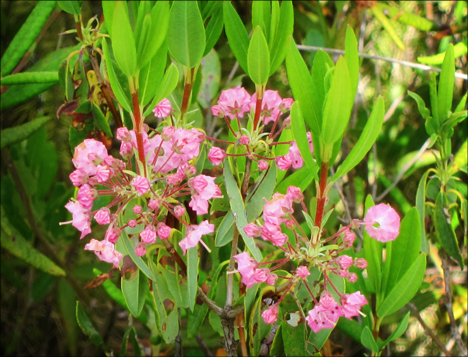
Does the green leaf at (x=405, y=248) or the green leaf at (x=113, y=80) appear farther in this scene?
the green leaf at (x=405, y=248)

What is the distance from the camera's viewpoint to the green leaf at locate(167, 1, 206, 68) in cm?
50

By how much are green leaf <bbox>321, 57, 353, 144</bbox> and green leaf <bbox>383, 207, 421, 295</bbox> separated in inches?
9.5

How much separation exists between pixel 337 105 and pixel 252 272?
21 centimetres

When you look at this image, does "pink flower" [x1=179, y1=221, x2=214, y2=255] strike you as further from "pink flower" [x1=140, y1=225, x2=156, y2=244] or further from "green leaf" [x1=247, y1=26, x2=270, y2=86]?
"green leaf" [x1=247, y1=26, x2=270, y2=86]

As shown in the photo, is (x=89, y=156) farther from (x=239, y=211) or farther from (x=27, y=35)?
(x=27, y=35)

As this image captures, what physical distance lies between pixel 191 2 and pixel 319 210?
262 millimetres

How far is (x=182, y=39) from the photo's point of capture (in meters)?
0.53

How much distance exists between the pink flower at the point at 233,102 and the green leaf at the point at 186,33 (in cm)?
6

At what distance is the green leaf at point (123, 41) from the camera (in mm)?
431

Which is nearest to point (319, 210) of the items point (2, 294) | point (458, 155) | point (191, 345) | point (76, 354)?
point (191, 345)

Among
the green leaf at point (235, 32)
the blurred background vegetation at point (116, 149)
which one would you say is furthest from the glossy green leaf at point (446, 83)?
the green leaf at point (235, 32)

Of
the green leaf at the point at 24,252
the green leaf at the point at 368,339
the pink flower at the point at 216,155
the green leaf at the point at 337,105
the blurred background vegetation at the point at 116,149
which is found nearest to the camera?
the green leaf at the point at 337,105

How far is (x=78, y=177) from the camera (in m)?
0.52

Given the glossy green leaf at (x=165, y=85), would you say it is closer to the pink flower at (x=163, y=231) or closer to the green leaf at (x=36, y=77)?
the pink flower at (x=163, y=231)
